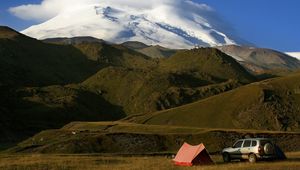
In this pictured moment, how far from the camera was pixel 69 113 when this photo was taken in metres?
169

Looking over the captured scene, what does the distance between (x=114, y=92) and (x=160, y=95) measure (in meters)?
24.3

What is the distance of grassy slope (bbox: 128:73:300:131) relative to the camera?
108 m

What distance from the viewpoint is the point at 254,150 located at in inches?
1485

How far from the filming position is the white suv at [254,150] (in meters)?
37.5

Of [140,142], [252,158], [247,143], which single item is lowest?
[140,142]

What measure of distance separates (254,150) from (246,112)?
75415 millimetres

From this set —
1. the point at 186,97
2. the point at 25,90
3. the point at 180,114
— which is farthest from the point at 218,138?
the point at 25,90

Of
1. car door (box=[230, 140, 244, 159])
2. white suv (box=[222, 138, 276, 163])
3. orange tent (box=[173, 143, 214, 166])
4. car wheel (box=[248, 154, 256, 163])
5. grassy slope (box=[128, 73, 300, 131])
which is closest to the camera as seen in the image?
white suv (box=[222, 138, 276, 163])

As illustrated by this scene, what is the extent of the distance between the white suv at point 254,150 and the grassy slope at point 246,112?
65115mm

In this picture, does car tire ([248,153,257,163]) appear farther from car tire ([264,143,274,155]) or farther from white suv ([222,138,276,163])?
car tire ([264,143,274,155])

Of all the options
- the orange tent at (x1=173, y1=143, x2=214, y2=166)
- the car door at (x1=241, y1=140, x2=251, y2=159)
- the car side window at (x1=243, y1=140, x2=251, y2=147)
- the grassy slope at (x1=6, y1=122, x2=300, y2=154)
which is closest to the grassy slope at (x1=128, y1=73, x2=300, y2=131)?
the grassy slope at (x1=6, y1=122, x2=300, y2=154)

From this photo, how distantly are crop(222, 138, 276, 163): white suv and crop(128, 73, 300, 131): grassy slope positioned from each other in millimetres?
65115

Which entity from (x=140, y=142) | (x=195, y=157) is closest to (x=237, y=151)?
(x=195, y=157)

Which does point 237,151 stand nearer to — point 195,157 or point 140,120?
point 195,157
